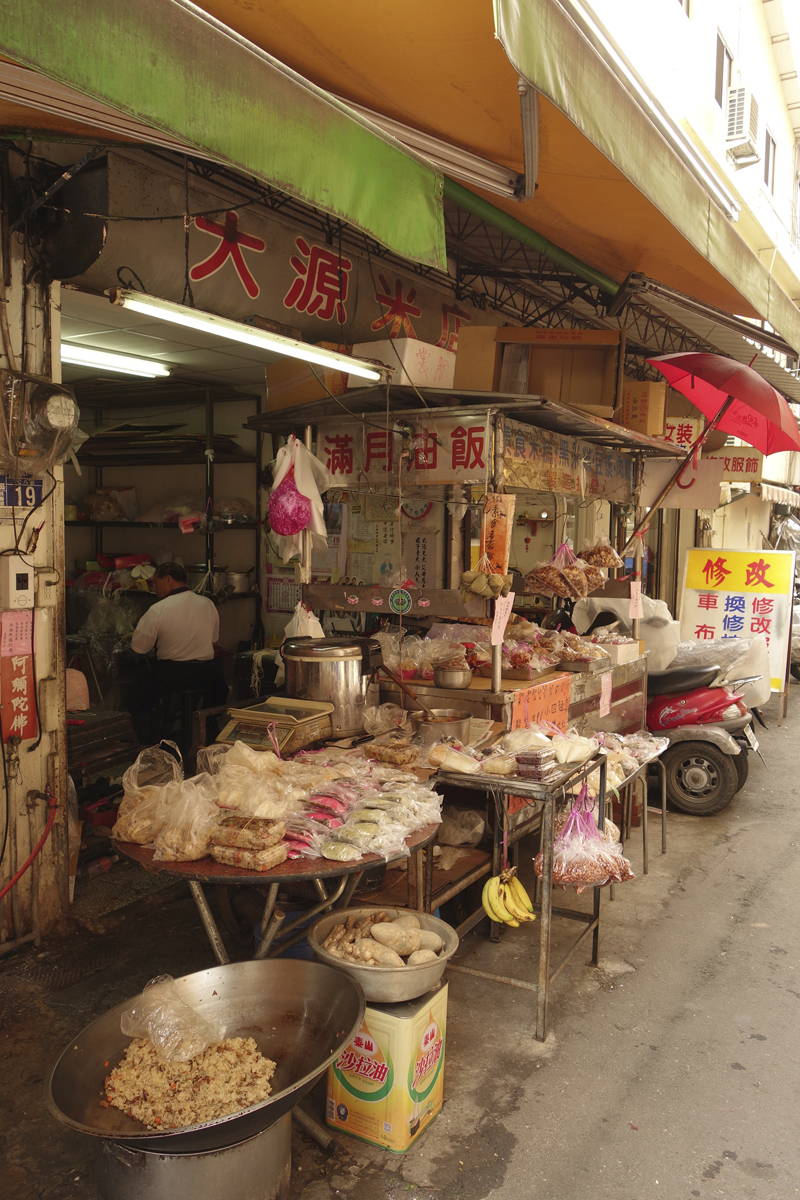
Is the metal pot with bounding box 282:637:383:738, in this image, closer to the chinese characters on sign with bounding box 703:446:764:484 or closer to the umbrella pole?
the umbrella pole

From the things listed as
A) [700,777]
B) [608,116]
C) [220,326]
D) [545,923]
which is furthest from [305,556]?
[700,777]

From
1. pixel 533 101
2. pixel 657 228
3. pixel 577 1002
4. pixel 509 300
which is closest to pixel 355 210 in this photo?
pixel 533 101

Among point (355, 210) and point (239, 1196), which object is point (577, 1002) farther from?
point (355, 210)

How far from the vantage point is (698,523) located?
44.6 ft

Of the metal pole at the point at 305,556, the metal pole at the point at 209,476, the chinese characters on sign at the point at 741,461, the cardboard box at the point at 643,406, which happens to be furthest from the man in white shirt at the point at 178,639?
the chinese characters on sign at the point at 741,461

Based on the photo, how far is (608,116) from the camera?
2.98 meters

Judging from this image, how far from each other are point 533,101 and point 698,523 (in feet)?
37.4

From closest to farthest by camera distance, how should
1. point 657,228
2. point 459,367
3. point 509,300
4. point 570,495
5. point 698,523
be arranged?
point 657,228 < point 459,367 < point 570,495 < point 509,300 < point 698,523

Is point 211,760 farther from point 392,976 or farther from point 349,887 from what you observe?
point 392,976

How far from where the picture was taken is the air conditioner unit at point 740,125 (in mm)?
11695

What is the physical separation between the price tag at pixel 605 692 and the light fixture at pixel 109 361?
480 centimetres

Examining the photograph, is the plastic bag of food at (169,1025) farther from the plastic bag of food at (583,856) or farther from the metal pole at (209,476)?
the metal pole at (209,476)

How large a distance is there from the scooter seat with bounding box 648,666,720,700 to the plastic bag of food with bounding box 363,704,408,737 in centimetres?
366

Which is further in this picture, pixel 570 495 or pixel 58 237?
pixel 570 495
